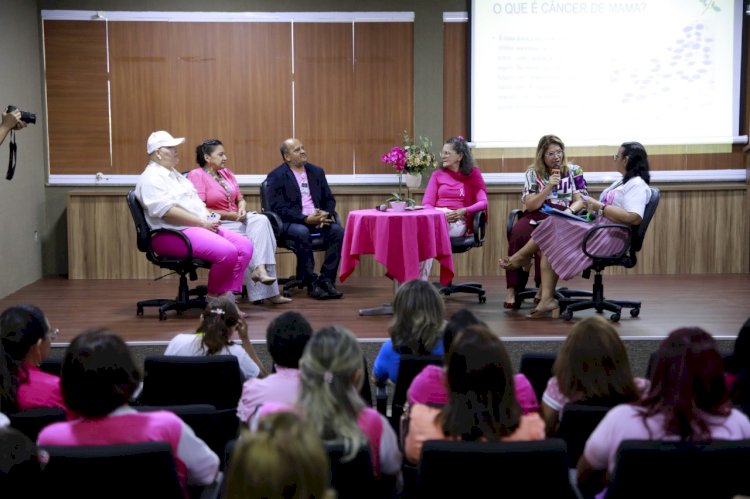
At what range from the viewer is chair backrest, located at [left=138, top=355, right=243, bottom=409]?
10.4ft

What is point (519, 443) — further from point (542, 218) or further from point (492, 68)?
point (492, 68)

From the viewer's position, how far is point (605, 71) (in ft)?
26.7

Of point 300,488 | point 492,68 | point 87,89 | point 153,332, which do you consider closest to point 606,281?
point 492,68

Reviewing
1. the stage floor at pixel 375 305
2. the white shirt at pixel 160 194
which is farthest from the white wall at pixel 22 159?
the white shirt at pixel 160 194

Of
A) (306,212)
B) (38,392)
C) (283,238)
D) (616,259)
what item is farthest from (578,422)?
(306,212)

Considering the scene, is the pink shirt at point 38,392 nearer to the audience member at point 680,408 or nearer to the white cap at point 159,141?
the audience member at point 680,408

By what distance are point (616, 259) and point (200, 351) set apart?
3.21 m

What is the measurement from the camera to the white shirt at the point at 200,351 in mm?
3445

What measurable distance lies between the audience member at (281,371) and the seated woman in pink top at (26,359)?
0.55 m

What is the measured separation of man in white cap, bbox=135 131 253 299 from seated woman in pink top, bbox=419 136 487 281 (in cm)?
152

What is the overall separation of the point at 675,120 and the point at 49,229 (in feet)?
18.4

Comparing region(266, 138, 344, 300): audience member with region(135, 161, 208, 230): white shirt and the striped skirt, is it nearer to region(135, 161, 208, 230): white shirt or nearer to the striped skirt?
region(135, 161, 208, 230): white shirt

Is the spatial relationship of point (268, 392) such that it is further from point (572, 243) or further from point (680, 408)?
point (572, 243)

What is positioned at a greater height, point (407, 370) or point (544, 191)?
point (544, 191)
